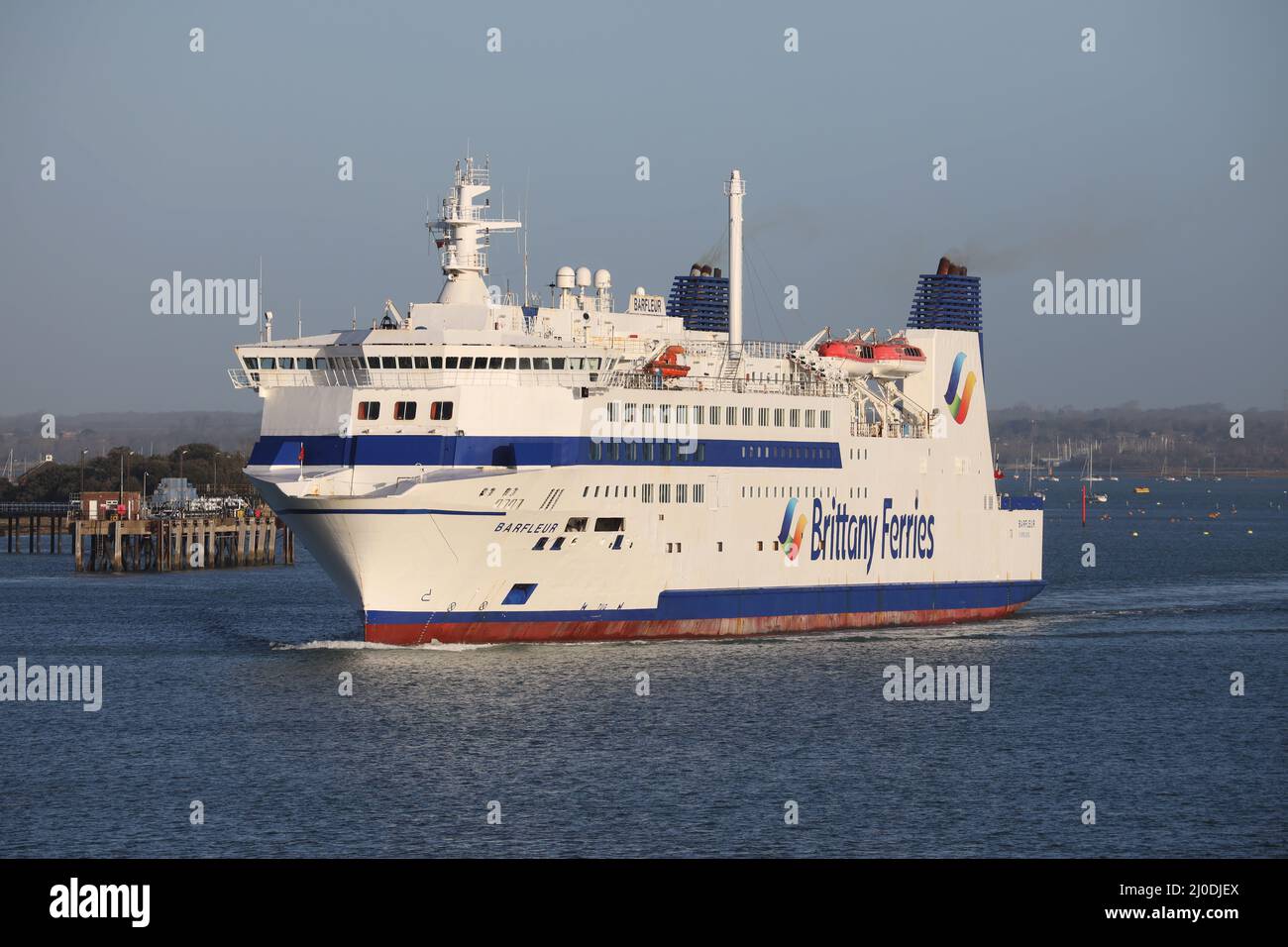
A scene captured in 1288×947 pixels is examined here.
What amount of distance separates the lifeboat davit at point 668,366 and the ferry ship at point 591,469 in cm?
6

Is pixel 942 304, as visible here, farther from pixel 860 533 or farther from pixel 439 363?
pixel 439 363

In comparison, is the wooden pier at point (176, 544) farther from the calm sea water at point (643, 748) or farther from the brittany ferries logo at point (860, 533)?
the brittany ferries logo at point (860, 533)

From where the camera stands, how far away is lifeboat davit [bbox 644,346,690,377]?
5059 cm

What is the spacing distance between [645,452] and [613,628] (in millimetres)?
4959

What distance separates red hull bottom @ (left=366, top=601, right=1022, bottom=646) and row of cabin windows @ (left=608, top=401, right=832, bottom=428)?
5694mm

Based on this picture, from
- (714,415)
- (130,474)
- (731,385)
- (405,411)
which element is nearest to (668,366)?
(714,415)

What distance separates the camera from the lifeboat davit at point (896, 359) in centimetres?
5866

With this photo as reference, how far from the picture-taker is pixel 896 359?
59125mm

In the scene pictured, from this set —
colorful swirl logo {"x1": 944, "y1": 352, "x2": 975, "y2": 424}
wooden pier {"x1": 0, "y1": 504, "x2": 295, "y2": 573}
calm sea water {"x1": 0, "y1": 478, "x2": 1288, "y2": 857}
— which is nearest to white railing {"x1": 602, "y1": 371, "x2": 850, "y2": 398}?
colorful swirl logo {"x1": 944, "y1": 352, "x2": 975, "y2": 424}

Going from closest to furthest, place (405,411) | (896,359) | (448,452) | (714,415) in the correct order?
(448,452) → (405,411) → (714,415) → (896,359)

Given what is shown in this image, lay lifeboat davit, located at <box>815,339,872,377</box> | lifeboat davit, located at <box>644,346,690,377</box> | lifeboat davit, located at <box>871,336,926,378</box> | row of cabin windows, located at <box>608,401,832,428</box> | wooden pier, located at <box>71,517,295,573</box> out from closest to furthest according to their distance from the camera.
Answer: row of cabin windows, located at <box>608,401,832,428</box>
lifeboat davit, located at <box>644,346,690,377</box>
lifeboat davit, located at <box>815,339,872,377</box>
lifeboat davit, located at <box>871,336,926,378</box>
wooden pier, located at <box>71,517,295,573</box>

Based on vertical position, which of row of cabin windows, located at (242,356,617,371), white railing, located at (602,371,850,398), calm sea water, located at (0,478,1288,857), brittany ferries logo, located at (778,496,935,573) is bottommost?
calm sea water, located at (0,478,1288,857)

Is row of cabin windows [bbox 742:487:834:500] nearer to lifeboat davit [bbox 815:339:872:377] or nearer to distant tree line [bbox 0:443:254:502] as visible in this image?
lifeboat davit [bbox 815:339:872:377]
